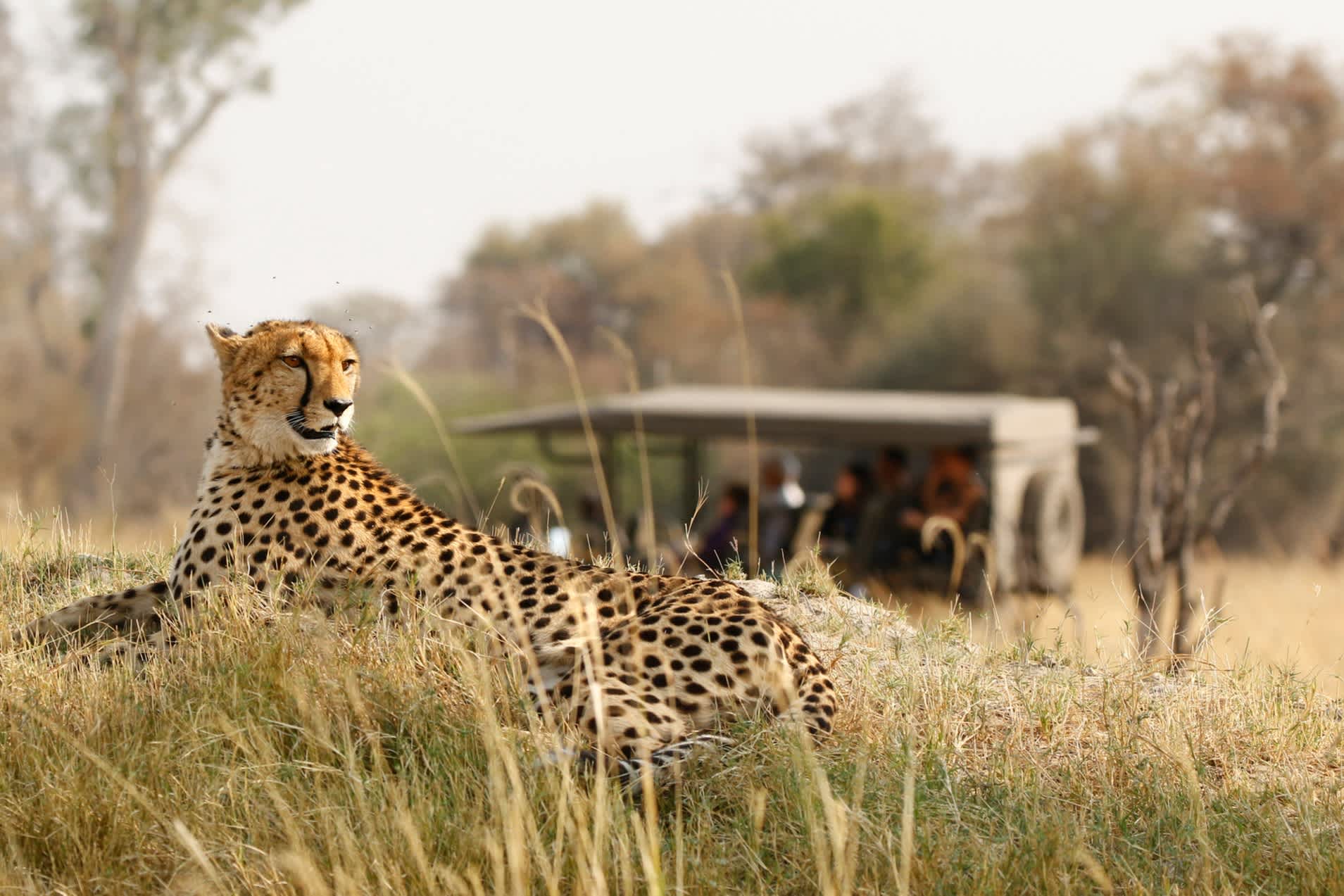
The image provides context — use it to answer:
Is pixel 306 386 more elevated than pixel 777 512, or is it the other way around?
pixel 306 386

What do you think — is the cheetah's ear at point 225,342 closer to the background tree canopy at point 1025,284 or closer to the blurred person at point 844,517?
the blurred person at point 844,517

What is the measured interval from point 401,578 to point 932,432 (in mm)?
7878

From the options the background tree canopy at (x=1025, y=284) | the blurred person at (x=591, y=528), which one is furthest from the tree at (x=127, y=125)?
the blurred person at (x=591, y=528)

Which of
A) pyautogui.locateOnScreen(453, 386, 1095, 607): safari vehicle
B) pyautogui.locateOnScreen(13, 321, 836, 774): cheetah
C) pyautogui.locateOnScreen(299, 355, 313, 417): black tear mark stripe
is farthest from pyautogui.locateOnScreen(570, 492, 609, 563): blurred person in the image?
pyautogui.locateOnScreen(299, 355, 313, 417): black tear mark stripe

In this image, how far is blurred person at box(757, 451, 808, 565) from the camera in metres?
9.85

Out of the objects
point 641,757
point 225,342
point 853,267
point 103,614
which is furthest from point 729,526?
point 853,267

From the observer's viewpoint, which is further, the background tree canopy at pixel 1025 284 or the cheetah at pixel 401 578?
the background tree canopy at pixel 1025 284

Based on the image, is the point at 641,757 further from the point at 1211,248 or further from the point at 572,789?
the point at 1211,248

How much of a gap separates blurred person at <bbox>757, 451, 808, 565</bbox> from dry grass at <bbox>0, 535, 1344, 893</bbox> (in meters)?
5.90

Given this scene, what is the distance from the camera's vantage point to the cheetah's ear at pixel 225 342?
3.66 meters

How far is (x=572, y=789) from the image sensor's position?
275cm

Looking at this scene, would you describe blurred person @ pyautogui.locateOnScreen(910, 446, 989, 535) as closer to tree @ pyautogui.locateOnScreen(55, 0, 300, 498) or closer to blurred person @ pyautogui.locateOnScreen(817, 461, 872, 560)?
blurred person @ pyautogui.locateOnScreen(817, 461, 872, 560)

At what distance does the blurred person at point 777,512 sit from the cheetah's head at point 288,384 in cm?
619

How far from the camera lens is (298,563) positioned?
141 inches
